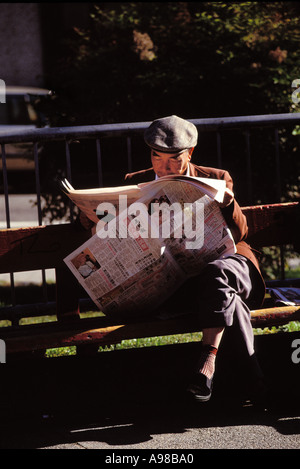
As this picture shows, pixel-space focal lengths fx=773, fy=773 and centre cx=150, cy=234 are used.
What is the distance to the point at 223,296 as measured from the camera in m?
3.42

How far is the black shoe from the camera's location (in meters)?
3.31

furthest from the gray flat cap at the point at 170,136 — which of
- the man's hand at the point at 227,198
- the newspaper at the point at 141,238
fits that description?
the man's hand at the point at 227,198

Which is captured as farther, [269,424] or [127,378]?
[127,378]

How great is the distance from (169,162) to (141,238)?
15.7 inches

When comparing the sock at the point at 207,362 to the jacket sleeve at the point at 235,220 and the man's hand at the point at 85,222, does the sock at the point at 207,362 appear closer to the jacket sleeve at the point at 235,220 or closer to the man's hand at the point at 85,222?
the jacket sleeve at the point at 235,220

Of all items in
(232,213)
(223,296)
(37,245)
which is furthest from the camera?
(37,245)

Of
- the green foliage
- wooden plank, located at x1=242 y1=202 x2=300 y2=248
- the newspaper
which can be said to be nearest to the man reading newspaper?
the newspaper

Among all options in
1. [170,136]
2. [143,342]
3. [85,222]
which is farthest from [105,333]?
[143,342]

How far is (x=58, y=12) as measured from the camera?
18.3m

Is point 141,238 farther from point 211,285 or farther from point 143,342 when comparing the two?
point 143,342

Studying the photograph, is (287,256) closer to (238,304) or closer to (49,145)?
(49,145)

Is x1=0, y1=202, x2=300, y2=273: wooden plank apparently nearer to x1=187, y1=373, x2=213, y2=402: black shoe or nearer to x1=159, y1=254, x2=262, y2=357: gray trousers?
x1=159, y1=254, x2=262, y2=357: gray trousers

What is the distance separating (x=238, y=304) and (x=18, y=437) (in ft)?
3.77

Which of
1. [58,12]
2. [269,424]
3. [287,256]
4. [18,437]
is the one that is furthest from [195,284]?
[58,12]
